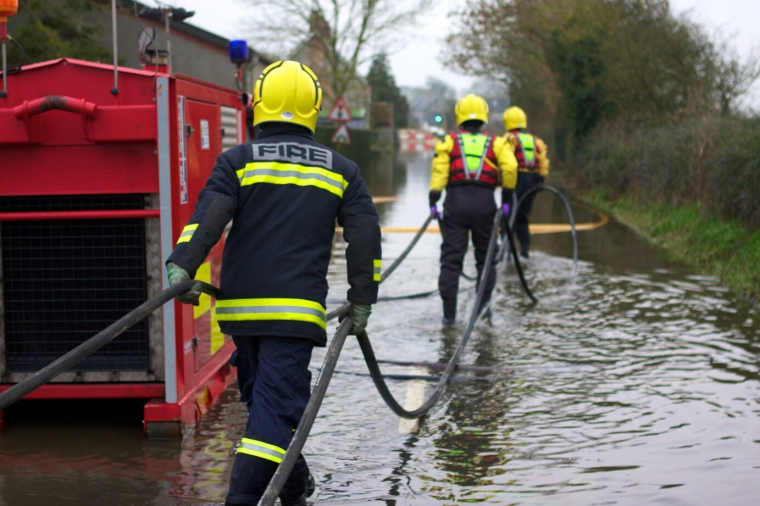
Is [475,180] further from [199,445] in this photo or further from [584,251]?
[584,251]

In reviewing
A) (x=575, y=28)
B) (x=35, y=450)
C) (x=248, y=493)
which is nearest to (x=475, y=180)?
(x=35, y=450)

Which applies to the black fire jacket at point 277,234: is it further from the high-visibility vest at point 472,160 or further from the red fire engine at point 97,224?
the high-visibility vest at point 472,160

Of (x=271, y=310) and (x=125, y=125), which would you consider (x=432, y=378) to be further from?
(x=271, y=310)

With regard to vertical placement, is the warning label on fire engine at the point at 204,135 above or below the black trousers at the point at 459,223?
above

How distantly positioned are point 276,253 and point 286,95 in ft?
2.08

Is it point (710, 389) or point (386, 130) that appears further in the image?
point (386, 130)

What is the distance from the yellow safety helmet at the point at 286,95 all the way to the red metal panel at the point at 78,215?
127 centimetres

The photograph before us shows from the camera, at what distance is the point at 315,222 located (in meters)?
3.63

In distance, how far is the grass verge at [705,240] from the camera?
955 centimetres

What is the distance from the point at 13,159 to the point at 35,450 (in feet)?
4.76

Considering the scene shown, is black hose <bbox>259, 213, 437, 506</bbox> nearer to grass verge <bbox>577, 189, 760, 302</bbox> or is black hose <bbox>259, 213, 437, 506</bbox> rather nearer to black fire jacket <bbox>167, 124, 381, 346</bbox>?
black fire jacket <bbox>167, 124, 381, 346</bbox>

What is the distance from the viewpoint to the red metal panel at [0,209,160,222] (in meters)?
4.76

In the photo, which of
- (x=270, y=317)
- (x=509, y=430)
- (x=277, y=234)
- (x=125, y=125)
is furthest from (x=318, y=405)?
(x=125, y=125)

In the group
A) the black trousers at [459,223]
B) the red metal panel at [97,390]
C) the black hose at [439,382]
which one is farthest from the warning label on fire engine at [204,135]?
the black trousers at [459,223]
